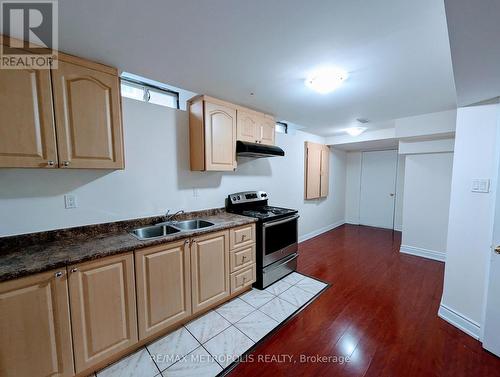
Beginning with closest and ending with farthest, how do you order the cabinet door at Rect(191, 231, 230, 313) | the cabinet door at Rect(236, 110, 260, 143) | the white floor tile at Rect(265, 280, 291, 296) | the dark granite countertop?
the dark granite countertop → the cabinet door at Rect(191, 231, 230, 313) → the white floor tile at Rect(265, 280, 291, 296) → the cabinet door at Rect(236, 110, 260, 143)

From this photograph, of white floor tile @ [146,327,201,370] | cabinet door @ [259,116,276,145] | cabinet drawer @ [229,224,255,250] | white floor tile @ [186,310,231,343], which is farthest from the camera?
cabinet door @ [259,116,276,145]

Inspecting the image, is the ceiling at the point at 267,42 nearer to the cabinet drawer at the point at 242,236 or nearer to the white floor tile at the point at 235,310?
the cabinet drawer at the point at 242,236

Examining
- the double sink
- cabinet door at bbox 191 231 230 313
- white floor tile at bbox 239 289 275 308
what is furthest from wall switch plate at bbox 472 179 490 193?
the double sink

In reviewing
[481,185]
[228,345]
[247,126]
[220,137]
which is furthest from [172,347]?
[481,185]

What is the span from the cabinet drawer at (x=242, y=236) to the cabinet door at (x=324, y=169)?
2767mm

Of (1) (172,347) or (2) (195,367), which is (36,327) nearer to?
(1) (172,347)

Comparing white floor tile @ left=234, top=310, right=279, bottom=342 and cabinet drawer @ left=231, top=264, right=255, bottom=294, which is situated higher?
cabinet drawer @ left=231, top=264, right=255, bottom=294

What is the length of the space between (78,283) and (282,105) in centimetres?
269

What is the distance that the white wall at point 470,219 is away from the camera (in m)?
1.80

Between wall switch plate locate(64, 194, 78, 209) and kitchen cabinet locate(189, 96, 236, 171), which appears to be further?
kitchen cabinet locate(189, 96, 236, 171)

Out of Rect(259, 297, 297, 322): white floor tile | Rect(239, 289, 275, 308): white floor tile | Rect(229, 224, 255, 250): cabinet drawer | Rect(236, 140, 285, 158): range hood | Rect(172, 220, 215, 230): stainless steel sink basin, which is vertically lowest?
Rect(239, 289, 275, 308): white floor tile

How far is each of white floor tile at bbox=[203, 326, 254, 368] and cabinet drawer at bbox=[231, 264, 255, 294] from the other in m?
0.46

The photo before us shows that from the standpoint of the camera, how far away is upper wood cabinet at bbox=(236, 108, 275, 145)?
2.66 metres

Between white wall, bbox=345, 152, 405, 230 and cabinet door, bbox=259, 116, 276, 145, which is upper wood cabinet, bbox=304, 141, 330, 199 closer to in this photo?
white wall, bbox=345, 152, 405, 230
